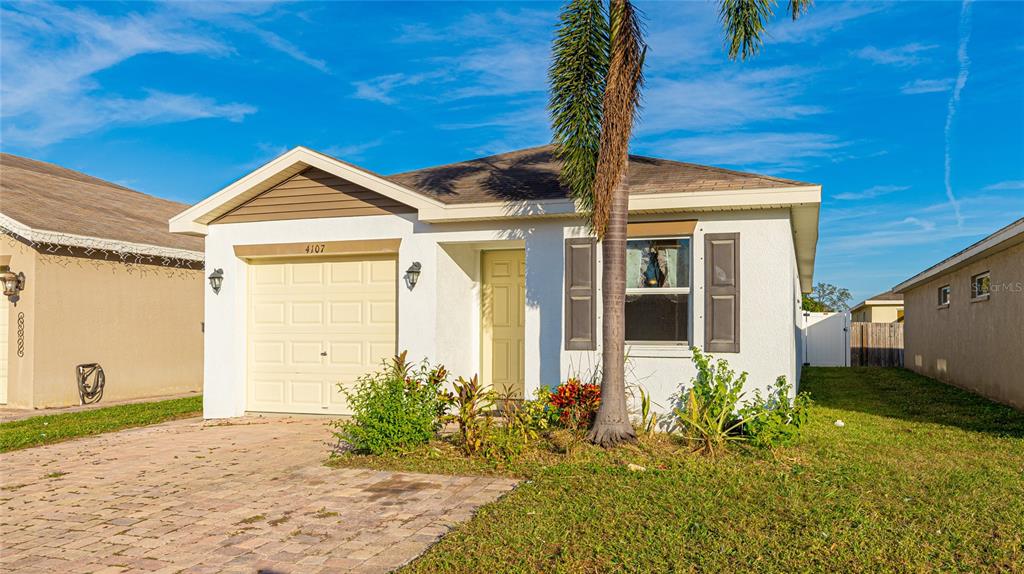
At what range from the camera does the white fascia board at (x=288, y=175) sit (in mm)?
9203

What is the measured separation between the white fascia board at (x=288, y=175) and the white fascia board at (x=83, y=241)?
2614 mm

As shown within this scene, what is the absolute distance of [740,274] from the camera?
820 centimetres

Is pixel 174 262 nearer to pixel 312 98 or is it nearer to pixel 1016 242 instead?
pixel 312 98

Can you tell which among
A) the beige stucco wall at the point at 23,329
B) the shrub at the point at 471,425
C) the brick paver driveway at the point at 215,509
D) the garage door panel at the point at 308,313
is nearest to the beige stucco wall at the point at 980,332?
the shrub at the point at 471,425

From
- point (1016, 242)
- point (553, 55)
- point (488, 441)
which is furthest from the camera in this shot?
point (1016, 242)

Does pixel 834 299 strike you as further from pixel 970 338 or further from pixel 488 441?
pixel 488 441

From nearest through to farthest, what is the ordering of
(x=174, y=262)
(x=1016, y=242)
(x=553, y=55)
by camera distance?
(x=553, y=55) → (x=1016, y=242) → (x=174, y=262)

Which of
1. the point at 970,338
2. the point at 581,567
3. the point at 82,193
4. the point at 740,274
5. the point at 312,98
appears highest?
the point at 312,98

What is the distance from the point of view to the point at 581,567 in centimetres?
403

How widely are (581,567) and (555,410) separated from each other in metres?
4.03

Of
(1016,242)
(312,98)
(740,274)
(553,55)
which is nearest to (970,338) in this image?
(1016,242)

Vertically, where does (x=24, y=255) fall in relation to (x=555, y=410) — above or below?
above

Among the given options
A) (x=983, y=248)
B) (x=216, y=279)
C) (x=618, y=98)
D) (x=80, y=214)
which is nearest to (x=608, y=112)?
(x=618, y=98)

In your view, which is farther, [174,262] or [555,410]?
[174,262]
